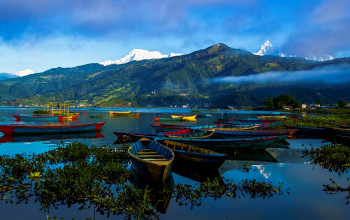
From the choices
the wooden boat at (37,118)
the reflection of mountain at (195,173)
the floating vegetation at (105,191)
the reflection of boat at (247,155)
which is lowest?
the wooden boat at (37,118)

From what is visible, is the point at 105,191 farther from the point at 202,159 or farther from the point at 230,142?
the point at 230,142

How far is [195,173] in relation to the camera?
19.2 meters

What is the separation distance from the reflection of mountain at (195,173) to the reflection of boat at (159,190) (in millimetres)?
1554

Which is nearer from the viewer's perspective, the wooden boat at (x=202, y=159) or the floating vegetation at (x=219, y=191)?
the floating vegetation at (x=219, y=191)

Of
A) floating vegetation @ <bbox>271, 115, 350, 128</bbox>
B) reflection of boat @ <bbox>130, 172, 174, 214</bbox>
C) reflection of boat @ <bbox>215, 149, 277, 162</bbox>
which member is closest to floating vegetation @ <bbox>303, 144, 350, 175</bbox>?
reflection of boat @ <bbox>215, 149, 277, 162</bbox>

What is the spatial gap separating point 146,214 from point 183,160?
810 centimetres

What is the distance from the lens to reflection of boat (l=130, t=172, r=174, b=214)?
44.0 ft

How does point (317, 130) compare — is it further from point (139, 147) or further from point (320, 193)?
point (139, 147)

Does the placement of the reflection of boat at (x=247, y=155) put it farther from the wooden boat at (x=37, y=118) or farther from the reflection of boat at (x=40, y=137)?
the wooden boat at (x=37, y=118)

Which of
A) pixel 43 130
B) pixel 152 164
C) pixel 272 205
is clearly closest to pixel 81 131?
pixel 43 130

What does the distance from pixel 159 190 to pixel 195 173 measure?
4.91 meters

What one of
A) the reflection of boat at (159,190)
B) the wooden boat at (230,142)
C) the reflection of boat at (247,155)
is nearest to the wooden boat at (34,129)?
the wooden boat at (230,142)

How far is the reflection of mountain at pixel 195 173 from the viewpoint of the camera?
729 inches

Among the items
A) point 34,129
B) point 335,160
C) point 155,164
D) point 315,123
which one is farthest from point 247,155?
point 315,123
